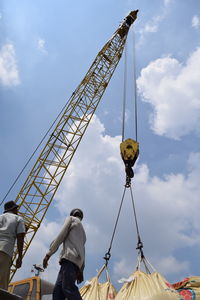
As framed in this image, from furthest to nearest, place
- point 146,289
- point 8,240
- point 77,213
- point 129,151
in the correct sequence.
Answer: point 129,151, point 146,289, point 77,213, point 8,240

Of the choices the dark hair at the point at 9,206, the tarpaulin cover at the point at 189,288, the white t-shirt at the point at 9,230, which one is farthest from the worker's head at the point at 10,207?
the tarpaulin cover at the point at 189,288

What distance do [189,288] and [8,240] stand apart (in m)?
2.46

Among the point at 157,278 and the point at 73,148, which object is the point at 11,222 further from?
the point at 73,148

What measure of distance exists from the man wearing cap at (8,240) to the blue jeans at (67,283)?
388 mm

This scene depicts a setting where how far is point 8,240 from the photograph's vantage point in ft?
8.84

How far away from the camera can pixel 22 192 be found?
14617 mm

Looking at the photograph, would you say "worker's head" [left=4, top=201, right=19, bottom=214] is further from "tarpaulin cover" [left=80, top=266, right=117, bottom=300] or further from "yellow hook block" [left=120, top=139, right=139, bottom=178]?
"yellow hook block" [left=120, top=139, right=139, bottom=178]

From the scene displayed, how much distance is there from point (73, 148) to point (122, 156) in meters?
9.71

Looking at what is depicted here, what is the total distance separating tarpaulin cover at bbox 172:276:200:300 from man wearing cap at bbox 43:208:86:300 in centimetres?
164

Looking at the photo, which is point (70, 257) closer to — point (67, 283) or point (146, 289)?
point (67, 283)

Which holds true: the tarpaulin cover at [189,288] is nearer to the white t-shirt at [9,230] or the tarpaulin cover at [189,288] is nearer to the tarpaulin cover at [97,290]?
the tarpaulin cover at [97,290]

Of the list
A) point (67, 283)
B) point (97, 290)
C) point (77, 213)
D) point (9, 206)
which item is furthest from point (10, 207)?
point (97, 290)

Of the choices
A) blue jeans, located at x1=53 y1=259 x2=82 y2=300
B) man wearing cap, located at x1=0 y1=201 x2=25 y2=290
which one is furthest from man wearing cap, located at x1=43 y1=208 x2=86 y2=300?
man wearing cap, located at x1=0 y1=201 x2=25 y2=290

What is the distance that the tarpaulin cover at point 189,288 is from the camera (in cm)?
366
